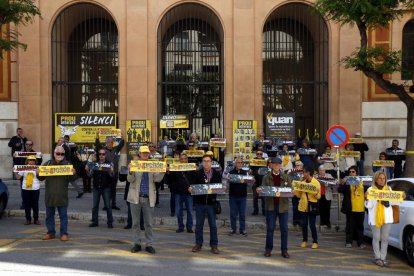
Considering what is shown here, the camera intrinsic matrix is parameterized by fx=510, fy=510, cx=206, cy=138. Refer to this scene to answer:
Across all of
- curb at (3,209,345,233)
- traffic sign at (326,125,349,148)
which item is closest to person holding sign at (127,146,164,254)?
curb at (3,209,345,233)

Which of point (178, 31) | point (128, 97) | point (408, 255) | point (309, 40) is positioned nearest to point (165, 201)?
point (128, 97)

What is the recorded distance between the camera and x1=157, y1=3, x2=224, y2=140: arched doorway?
2085 cm

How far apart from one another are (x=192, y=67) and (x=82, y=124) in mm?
5522

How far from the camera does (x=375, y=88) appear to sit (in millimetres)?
19969

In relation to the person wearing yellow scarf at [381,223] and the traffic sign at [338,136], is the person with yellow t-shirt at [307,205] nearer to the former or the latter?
the person wearing yellow scarf at [381,223]

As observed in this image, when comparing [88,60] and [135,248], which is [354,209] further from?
[88,60]

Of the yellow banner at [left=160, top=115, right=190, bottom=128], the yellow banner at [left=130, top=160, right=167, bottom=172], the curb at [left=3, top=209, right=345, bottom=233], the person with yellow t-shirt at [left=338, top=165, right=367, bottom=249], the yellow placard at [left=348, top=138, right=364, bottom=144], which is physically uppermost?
the yellow banner at [left=160, top=115, right=190, bottom=128]

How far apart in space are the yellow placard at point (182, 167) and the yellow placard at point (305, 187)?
2298 millimetres

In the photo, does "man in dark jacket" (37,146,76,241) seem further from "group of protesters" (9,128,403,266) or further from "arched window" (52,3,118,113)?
"arched window" (52,3,118,113)

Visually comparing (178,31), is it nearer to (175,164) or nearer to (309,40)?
(309,40)

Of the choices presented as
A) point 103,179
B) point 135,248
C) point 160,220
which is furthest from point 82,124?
point 135,248

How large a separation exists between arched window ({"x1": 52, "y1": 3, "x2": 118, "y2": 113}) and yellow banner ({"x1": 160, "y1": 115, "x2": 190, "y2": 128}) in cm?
310

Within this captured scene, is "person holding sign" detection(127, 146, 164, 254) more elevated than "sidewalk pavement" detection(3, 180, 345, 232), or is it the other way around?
"person holding sign" detection(127, 146, 164, 254)

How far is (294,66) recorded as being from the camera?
74.8 feet
